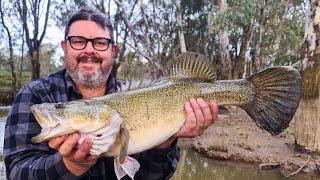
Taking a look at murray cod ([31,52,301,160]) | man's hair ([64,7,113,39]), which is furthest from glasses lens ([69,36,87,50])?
murray cod ([31,52,301,160])

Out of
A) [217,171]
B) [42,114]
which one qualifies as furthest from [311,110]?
[42,114]

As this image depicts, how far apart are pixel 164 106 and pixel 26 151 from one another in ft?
3.38

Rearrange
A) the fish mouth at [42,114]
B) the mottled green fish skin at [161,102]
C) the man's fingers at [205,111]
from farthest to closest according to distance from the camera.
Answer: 1. the man's fingers at [205,111]
2. the mottled green fish skin at [161,102]
3. the fish mouth at [42,114]

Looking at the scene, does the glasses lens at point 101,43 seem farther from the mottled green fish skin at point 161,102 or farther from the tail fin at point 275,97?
the tail fin at point 275,97

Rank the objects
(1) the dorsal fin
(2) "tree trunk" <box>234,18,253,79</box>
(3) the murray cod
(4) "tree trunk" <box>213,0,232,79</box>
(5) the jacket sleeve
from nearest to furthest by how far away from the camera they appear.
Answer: (3) the murray cod → (5) the jacket sleeve → (1) the dorsal fin → (4) "tree trunk" <box>213,0,232,79</box> → (2) "tree trunk" <box>234,18,253,79</box>

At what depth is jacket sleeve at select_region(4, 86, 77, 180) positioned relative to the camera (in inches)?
120

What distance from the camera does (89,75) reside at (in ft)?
11.6

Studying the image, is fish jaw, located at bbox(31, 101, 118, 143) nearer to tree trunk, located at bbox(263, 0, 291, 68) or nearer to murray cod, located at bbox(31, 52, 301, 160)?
murray cod, located at bbox(31, 52, 301, 160)

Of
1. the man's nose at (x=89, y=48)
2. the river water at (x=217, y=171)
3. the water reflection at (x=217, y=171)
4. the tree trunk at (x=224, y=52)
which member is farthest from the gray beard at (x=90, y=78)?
the tree trunk at (x=224, y=52)

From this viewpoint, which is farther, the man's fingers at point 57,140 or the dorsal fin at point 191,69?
the dorsal fin at point 191,69

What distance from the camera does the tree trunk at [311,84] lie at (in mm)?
9477

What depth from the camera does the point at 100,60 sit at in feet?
11.7

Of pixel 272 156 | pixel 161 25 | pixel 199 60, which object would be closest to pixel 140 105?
pixel 199 60

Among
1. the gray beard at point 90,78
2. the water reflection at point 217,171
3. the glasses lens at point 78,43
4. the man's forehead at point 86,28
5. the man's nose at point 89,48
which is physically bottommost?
the water reflection at point 217,171
